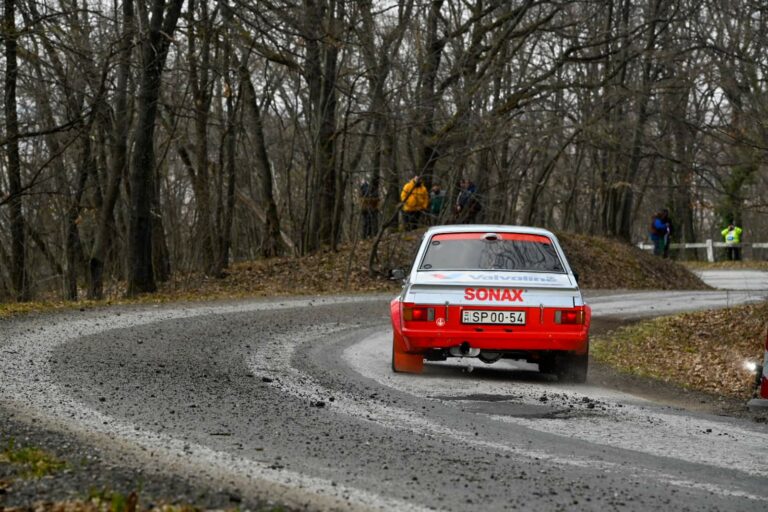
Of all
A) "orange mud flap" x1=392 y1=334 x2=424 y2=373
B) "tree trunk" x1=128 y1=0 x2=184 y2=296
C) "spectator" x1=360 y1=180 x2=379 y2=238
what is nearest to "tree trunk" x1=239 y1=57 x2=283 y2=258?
"spectator" x1=360 y1=180 x2=379 y2=238

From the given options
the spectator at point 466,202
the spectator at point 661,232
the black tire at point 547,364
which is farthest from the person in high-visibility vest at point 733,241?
the black tire at point 547,364

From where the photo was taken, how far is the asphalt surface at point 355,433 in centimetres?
547

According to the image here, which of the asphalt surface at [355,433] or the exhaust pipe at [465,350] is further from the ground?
the exhaust pipe at [465,350]

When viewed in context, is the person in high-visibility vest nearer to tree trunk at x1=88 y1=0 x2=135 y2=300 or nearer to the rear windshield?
tree trunk at x1=88 y1=0 x2=135 y2=300

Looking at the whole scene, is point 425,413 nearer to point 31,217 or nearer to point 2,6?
point 2,6

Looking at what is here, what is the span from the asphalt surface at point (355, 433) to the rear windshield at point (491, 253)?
116cm

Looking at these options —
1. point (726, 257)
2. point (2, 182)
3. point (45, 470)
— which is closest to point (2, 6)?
point (2, 182)

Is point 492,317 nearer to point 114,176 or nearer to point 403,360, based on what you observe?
point 403,360

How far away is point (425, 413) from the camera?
816 centimetres

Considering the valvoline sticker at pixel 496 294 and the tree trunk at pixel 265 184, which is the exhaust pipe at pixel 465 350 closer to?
the valvoline sticker at pixel 496 294

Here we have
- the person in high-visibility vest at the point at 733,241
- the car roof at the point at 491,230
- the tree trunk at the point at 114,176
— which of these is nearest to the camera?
the car roof at the point at 491,230

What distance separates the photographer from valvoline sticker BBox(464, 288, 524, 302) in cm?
1080

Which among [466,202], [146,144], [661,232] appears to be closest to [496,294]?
[146,144]

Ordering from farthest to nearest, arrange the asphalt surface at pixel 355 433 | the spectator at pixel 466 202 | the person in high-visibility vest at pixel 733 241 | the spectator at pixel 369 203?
the person in high-visibility vest at pixel 733 241, the spectator at pixel 369 203, the spectator at pixel 466 202, the asphalt surface at pixel 355 433
